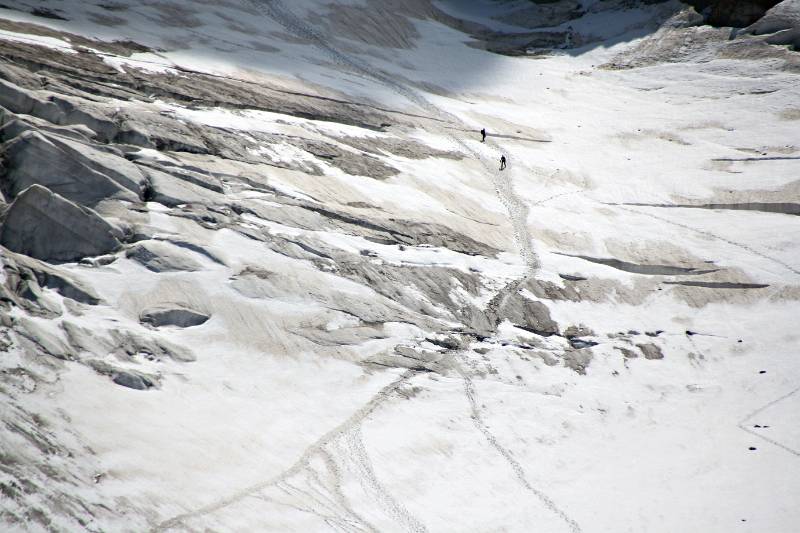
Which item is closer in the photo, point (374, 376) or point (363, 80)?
point (374, 376)

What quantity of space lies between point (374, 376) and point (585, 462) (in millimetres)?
9083

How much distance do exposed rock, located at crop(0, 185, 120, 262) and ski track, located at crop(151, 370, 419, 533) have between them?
12129 millimetres

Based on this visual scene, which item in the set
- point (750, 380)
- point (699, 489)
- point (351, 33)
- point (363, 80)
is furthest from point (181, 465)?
point (351, 33)

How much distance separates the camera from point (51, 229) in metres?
31.5

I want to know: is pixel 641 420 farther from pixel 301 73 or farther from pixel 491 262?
pixel 301 73

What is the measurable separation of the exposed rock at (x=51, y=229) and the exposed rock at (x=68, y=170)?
2.17 m

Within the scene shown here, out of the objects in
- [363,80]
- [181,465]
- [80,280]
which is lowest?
[181,465]

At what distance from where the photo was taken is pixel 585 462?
106 feet

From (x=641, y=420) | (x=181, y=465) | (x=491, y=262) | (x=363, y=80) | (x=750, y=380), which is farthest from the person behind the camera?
(x=363, y=80)

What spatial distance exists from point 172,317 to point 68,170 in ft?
27.6

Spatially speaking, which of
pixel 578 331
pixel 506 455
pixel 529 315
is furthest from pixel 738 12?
pixel 506 455

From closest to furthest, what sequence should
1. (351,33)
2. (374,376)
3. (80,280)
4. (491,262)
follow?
(80,280) → (374,376) → (491,262) → (351,33)

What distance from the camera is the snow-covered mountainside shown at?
2611 centimetres

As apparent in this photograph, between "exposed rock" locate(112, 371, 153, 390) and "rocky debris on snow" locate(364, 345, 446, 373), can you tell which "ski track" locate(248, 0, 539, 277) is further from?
"exposed rock" locate(112, 371, 153, 390)
